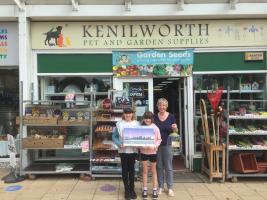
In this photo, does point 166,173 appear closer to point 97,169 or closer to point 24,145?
point 97,169

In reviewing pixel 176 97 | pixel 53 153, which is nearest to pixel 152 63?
pixel 176 97

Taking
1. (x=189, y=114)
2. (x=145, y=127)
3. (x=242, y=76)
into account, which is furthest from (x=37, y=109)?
(x=242, y=76)

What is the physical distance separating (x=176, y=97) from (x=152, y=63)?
1.62 metres

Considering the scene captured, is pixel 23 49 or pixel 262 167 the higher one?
pixel 23 49

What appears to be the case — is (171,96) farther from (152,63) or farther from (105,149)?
(105,149)

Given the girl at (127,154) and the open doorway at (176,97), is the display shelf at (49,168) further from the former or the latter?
the open doorway at (176,97)

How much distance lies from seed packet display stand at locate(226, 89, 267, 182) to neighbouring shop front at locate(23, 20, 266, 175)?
968mm

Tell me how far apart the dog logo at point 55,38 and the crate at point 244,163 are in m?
4.38

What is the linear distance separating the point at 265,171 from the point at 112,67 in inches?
153

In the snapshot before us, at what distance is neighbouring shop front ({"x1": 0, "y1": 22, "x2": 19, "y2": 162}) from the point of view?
849 centimetres

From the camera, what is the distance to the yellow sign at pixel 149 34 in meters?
8.41

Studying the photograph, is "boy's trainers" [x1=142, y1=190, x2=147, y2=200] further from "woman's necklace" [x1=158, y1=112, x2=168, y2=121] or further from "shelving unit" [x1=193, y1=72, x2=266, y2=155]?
"shelving unit" [x1=193, y1=72, x2=266, y2=155]

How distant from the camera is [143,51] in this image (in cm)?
842

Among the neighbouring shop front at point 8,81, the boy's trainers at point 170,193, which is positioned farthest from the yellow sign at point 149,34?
the boy's trainers at point 170,193
